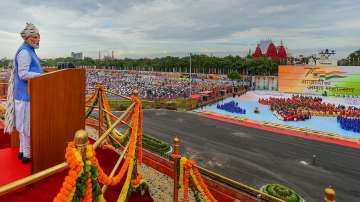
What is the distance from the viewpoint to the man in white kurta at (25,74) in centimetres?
410

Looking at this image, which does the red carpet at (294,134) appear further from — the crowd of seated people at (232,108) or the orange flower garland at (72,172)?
the orange flower garland at (72,172)

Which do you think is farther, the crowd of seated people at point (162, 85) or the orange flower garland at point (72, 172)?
the crowd of seated people at point (162, 85)

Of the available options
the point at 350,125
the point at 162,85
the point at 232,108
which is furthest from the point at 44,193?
the point at 162,85

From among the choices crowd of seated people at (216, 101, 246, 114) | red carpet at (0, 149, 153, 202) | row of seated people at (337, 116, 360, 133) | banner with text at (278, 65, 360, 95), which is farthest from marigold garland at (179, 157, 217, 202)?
banner with text at (278, 65, 360, 95)

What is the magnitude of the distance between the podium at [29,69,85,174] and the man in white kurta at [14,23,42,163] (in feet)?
1.67

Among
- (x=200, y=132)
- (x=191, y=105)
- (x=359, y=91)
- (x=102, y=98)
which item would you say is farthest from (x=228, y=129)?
(x=359, y=91)

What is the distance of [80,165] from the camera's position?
2.09 meters

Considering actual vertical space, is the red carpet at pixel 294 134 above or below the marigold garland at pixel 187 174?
below

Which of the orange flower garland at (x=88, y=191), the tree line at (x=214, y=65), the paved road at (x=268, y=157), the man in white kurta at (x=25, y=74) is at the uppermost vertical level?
the tree line at (x=214, y=65)

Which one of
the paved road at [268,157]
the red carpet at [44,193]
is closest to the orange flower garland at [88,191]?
the red carpet at [44,193]

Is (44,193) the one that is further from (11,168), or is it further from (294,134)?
(294,134)

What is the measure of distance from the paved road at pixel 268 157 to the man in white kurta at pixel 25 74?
757 centimetres

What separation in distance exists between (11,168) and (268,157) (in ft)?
35.9

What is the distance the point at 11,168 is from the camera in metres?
4.22
